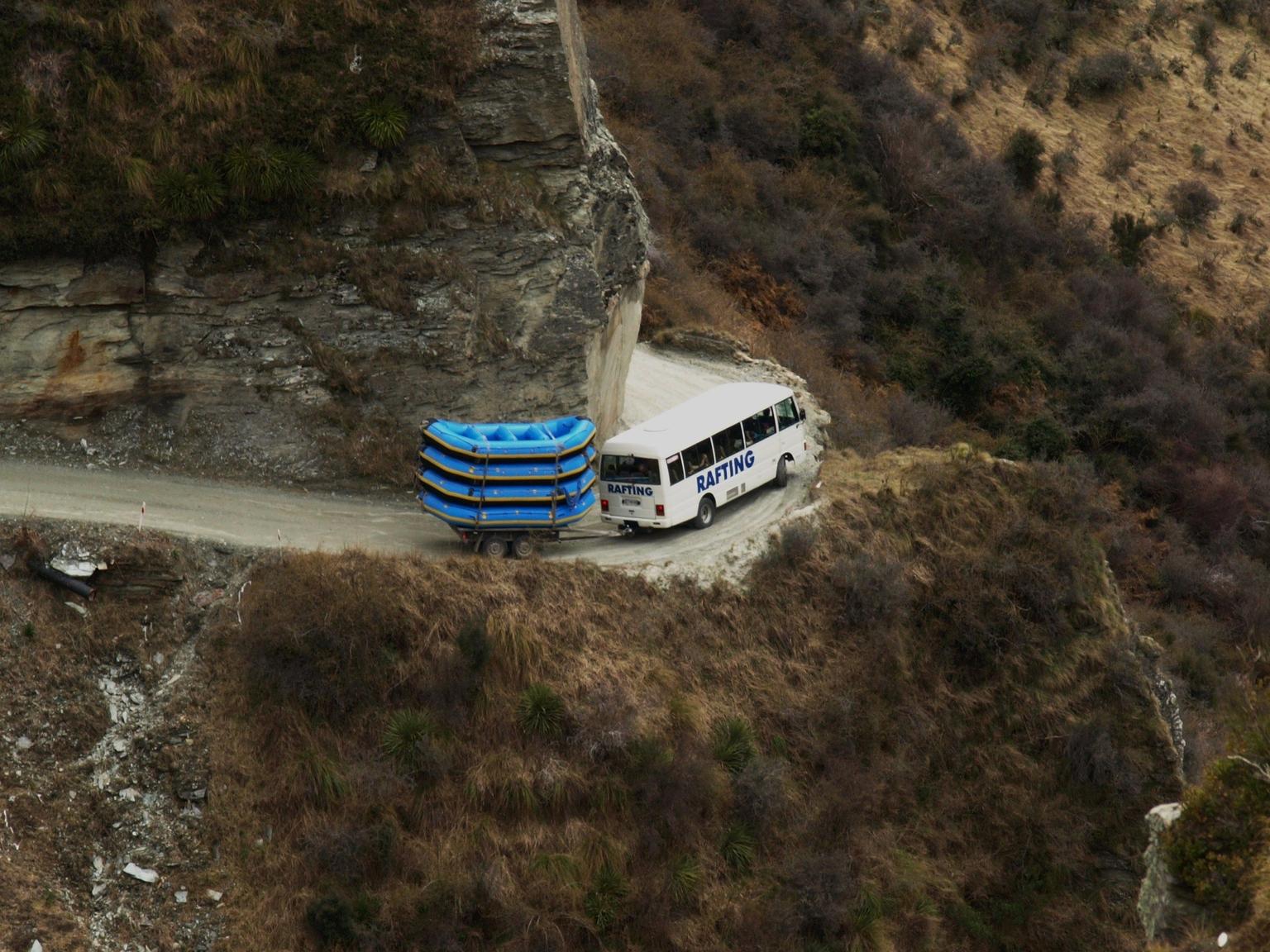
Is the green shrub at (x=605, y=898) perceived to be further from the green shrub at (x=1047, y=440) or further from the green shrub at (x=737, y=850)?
the green shrub at (x=1047, y=440)

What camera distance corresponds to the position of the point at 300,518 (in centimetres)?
2378

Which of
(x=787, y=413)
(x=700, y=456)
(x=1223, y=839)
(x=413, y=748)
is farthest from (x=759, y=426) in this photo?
(x=1223, y=839)

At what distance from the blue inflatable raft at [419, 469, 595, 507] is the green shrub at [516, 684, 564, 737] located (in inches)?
139

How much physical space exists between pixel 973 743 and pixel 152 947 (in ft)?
49.1

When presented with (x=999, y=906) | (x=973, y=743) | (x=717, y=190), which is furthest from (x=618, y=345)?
(x=717, y=190)

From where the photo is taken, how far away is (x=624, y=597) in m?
23.4

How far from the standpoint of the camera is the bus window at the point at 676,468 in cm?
2519

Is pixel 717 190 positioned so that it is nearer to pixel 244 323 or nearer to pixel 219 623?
pixel 244 323

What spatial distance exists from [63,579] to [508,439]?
7.27 meters

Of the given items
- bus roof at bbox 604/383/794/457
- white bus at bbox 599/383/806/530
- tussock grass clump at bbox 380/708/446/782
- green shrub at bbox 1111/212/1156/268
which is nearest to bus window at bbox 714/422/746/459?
white bus at bbox 599/383/806/530

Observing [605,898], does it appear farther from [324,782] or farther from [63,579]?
[63,579]

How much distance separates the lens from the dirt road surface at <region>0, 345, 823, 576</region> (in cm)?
2250

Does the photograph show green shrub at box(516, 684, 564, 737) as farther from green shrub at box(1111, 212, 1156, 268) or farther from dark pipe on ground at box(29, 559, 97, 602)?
green shrub at box(1111, 212, 1156, 268)

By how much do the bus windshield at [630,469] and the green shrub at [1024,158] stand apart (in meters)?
36.7
